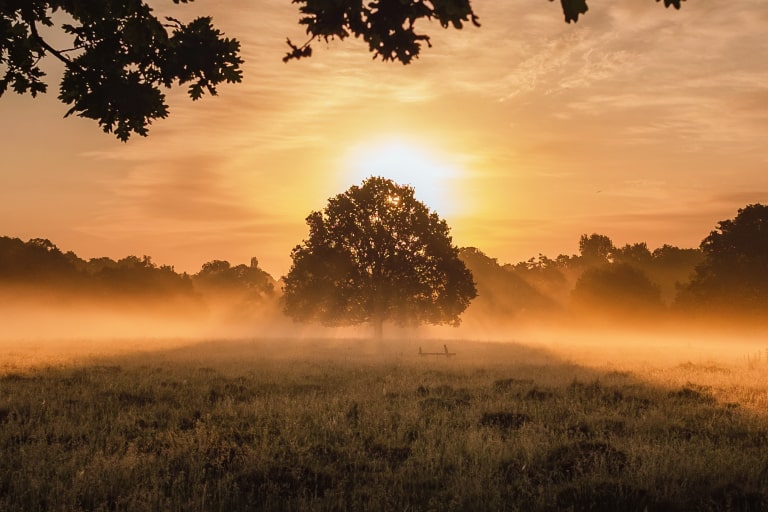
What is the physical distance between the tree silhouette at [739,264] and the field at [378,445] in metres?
45.0

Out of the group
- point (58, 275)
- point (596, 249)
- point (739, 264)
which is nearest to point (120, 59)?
point (739, 264)

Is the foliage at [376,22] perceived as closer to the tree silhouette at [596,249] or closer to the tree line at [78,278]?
the tree line at [78,278]

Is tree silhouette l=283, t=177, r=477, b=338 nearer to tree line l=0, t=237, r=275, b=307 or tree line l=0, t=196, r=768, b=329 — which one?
tree line l=0, t=196, r=768, b=329

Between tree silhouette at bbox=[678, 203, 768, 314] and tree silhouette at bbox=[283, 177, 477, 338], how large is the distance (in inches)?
1169

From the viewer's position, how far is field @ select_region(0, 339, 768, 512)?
7074 millimetres

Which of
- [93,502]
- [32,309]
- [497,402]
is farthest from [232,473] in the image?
[32,309]

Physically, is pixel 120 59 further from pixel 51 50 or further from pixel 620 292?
pixel 620 292

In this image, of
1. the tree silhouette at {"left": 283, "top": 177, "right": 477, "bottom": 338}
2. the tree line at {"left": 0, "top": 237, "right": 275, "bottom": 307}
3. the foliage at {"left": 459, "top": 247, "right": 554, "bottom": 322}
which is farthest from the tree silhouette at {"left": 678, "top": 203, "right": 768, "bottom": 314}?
the tree line at {"left": 0, "top": 237, "right": 275, "bottom": 307}

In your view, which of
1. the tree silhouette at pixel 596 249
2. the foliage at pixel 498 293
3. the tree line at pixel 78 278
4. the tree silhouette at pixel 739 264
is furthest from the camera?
the tree silhouette at pixel 596 249

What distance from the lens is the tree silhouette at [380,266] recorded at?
1813 inches

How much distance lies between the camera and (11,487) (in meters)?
7.45

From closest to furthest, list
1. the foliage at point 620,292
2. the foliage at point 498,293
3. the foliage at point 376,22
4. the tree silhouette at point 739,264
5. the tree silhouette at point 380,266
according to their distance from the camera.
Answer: the foliage at point 376,22, the tree silhouette at point 380,266, the tree silhouette at point 739,264, the foliage at point 620,292, the foliage at point 498,293

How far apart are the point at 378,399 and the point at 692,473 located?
831cm

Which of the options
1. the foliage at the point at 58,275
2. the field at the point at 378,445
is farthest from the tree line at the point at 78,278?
the field at the point at 378,445
